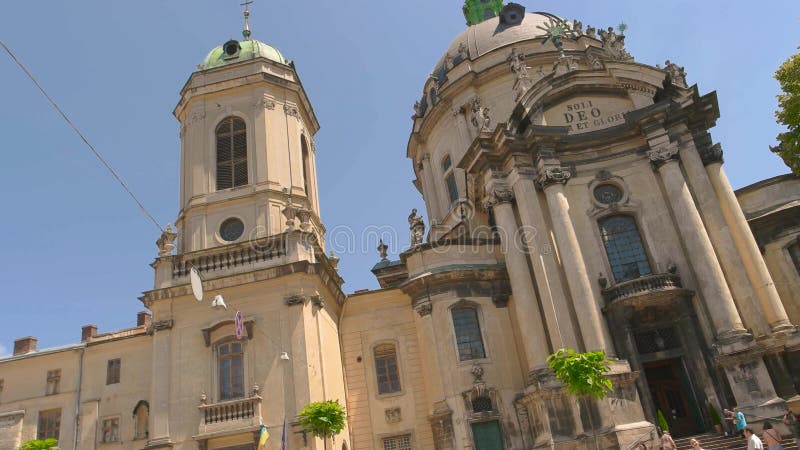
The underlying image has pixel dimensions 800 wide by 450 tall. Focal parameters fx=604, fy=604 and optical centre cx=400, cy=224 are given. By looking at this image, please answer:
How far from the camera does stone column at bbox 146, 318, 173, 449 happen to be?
1889 cm

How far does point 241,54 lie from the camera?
2692cm

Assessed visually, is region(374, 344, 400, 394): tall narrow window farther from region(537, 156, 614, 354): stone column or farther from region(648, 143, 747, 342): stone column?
region(648, 143, 747, 342): stone column

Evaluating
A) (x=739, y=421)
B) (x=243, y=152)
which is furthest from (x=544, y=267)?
(x=243, y=152)

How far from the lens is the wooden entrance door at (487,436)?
20.4 m

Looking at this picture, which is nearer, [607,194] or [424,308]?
[424,308]

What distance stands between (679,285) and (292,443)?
45.2 feet

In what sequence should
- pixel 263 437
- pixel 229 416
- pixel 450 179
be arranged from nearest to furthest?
1. pixel 263 437
2. pixel 229 416
3. pixel 450 179

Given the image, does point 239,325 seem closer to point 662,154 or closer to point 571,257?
point 571,257

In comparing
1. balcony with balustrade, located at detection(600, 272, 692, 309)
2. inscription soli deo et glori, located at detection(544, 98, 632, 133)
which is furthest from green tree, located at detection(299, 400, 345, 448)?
inscription soli deo et glori, located at detection(544, 98, 632, 133)

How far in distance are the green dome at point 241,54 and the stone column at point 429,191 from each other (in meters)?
9.94

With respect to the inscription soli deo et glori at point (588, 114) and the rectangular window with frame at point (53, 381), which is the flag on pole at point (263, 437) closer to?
the rectangular window with frame at point (53, 381)

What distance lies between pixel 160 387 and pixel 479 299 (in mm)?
11465

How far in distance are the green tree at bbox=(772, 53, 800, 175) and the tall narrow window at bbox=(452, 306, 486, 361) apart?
11439 mm

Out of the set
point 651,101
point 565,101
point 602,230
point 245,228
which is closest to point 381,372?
point 245,228
